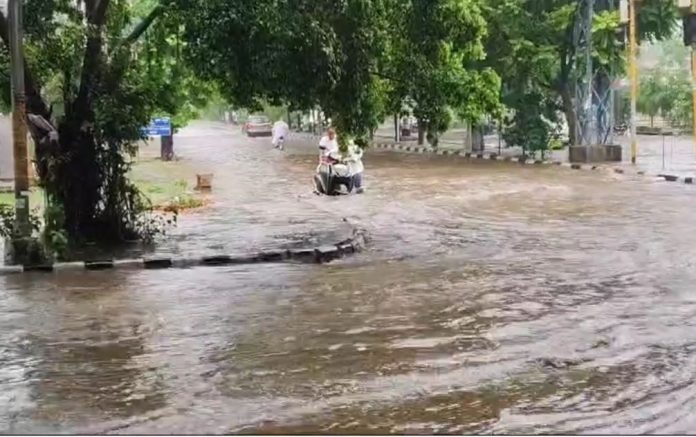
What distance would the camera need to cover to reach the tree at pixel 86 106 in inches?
578

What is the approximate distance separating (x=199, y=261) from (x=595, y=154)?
2220 centimetres

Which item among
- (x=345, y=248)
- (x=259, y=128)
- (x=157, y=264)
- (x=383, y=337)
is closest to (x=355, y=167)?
(x=345, y=248)

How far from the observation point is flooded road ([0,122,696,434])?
672 centimetres

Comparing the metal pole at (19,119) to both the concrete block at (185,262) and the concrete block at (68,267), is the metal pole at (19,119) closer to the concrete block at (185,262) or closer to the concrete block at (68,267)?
the concrete block at (68,267)

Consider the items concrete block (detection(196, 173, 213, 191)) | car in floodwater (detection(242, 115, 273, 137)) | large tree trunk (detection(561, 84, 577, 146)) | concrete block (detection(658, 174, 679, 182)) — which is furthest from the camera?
car in floodwater (detection(242, 115, 273, 137))

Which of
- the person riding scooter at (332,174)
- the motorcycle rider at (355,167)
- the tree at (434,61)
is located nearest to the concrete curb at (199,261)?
the tree at (434,61)

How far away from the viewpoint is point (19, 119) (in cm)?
1385

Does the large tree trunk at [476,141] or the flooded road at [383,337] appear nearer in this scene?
the flooded road at [383,337]

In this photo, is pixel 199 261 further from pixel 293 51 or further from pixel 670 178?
pixel 670 178

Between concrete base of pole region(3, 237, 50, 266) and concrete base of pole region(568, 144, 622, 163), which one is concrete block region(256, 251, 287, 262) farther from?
concrete base of pole region(568, 144, 622, 163)

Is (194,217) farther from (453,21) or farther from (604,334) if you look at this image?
(604,334)

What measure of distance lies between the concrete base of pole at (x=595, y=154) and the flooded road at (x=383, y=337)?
16.1m

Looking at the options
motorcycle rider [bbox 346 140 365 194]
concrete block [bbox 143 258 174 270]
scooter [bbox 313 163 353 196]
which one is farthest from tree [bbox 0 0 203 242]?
scooter [bbox 313 163 353 196]

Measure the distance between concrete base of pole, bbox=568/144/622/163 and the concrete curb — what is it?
800 inches
